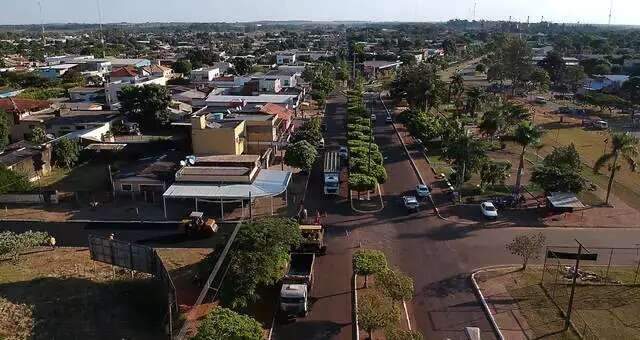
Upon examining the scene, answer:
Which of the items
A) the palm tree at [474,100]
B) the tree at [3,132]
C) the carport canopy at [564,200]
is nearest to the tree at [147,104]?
the tree at [3,132]

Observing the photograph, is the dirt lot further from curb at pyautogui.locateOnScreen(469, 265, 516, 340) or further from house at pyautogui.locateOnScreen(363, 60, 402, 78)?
house at pyautogui.locateOnScreen(363, 60, 402, 78)

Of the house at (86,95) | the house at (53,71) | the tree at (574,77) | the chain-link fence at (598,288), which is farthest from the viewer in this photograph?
the house at (53,71)

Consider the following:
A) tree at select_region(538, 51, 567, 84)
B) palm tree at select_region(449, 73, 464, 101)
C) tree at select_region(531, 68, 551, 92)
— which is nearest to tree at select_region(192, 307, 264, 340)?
palm tree at select_region(449, 73, 464, 101)

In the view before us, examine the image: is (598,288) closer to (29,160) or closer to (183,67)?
(29,160)

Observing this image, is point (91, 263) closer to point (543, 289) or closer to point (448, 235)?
point (448, 235)

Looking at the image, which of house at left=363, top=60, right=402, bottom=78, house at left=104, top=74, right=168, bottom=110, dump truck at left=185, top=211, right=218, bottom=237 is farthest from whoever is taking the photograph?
house at left=363, top=60, right=402, bottom=78

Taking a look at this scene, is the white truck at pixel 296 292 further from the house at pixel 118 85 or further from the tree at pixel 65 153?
the house at pixel 118 85
